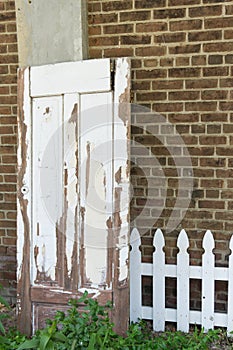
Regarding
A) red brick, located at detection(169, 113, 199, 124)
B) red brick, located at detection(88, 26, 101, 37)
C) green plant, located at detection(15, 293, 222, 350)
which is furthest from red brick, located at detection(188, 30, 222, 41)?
green plant, located at detection(15, 293, 222, 350)

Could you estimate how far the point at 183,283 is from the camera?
3.01 m

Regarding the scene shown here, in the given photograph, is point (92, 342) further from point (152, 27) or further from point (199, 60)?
point (152, 27)

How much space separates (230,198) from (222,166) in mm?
246

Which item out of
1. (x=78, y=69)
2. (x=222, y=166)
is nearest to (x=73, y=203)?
(x=78, y=69)

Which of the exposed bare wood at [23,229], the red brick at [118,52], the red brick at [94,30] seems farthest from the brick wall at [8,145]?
the red brick at [118,52]

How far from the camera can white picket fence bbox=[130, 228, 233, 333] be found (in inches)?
116

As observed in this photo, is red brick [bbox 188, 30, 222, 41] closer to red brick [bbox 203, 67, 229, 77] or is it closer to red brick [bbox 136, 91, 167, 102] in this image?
red brick [bbox 203, 67, 229, 77]

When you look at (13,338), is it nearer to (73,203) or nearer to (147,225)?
(73,203)

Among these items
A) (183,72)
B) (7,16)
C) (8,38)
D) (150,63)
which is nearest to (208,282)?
(183,72)

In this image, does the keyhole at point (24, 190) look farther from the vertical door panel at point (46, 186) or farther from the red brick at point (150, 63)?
the red brick at point (150, 63)

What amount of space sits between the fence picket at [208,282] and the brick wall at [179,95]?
132 mm

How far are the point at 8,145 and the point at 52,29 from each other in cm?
103

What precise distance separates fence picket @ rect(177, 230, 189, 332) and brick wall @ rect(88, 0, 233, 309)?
0.13 meters

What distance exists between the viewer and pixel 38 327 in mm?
2977
